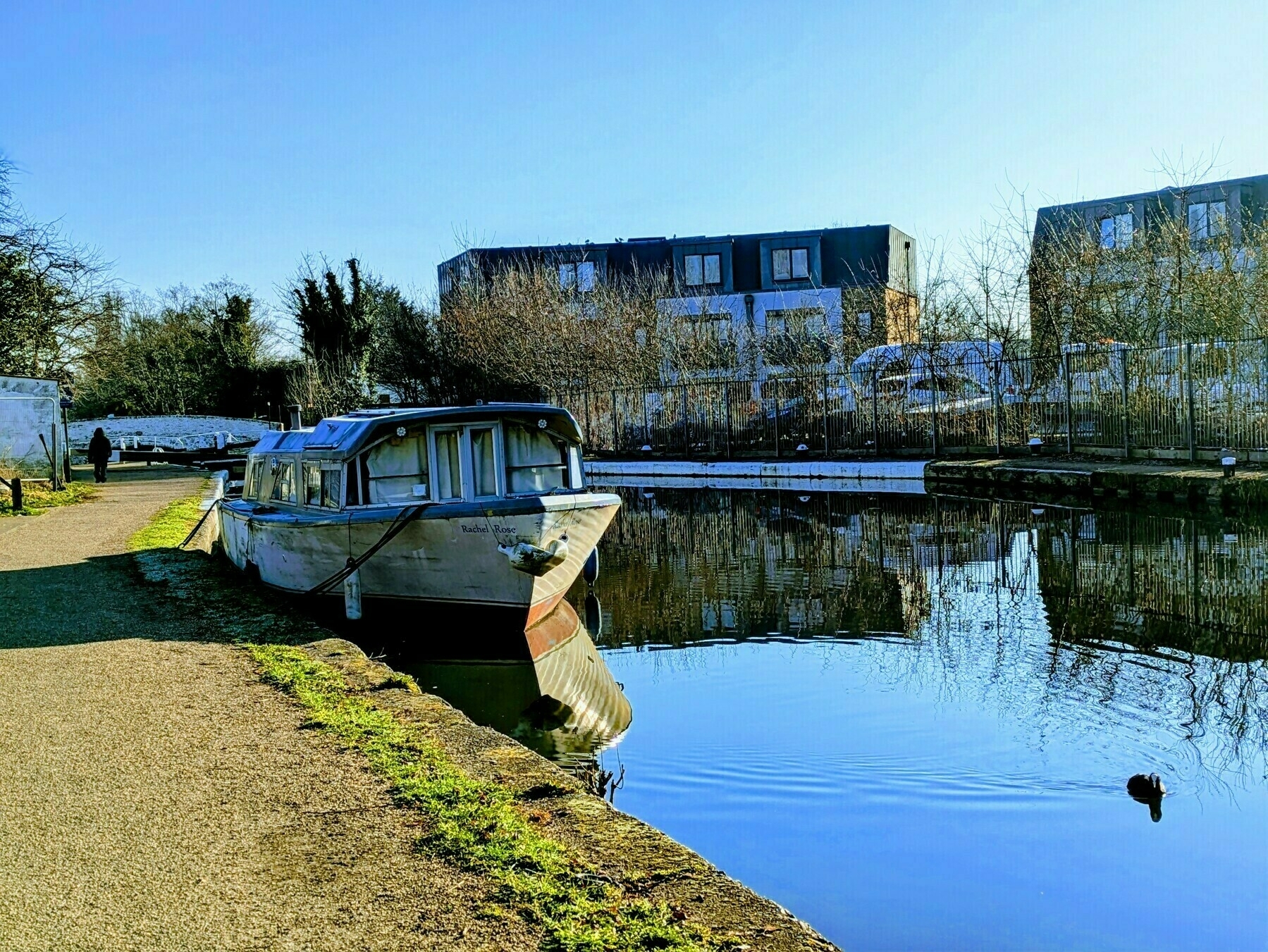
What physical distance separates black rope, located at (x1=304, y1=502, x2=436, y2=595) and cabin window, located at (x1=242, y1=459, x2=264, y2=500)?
12.6 feet

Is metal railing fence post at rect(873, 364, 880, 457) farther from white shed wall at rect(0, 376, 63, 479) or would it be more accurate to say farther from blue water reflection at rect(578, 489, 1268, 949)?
white shed wall at rect(0, 376, 63, 479)

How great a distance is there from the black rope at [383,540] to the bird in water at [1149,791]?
782 cm

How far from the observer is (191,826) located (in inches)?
220

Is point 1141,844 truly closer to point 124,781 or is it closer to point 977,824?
point 977,824

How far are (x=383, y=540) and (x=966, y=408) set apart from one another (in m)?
20.4

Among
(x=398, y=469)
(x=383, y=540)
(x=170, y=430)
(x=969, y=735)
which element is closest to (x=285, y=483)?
(x=398, y=469)

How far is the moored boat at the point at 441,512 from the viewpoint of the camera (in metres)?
12.7

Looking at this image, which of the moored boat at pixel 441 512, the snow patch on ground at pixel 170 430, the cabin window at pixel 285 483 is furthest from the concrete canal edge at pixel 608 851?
the snow patch on ground at pixel 170 430

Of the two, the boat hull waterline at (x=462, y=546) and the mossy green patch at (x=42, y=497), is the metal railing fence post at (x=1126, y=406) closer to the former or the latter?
the boat hull waterline at (x=462, y=546)

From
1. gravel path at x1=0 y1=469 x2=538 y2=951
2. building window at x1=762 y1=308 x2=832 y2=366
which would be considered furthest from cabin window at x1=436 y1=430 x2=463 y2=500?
building window at x1=762 y1=308 x2=832 y2=366

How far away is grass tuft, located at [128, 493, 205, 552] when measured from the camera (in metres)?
18.5

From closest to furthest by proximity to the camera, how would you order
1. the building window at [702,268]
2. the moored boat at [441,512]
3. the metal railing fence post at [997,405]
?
the moored boat at [441,512] < the metal railing fence post at [997,405] < the building window at [702,268]

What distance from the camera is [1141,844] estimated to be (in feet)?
20.5

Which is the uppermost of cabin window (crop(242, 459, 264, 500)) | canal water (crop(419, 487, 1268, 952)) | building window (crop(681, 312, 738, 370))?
building window (crop(681, 312, 738, 370))
